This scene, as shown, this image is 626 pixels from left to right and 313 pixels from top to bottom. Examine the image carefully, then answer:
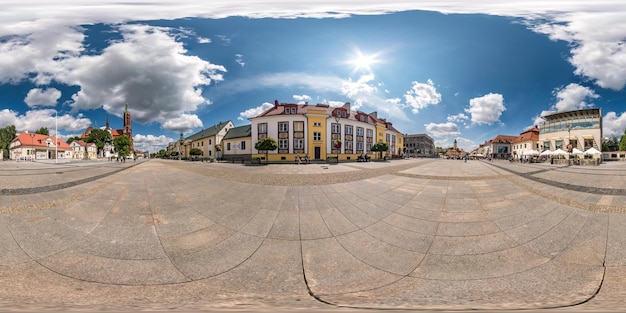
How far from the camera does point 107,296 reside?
3.04 m

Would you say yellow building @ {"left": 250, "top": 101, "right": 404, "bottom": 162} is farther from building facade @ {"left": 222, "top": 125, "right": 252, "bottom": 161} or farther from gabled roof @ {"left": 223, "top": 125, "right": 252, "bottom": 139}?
gabled roof @ {"left": 223, "top": 125, "right": 252, "bottom": 139}

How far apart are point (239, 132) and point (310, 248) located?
38.6 metres

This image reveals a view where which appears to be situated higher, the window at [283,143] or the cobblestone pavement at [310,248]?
the window at [283,143]

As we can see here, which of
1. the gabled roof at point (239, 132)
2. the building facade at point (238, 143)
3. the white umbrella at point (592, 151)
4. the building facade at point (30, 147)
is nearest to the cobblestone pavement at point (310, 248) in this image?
the building facade at point (30, 147)

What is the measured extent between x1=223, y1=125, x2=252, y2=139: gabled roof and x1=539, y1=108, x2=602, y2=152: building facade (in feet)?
112

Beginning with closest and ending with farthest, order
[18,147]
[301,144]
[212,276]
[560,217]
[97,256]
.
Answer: [212,276], [97,256], [560,217], [18,147], [301,144]

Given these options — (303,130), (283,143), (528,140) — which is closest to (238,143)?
(283,143)

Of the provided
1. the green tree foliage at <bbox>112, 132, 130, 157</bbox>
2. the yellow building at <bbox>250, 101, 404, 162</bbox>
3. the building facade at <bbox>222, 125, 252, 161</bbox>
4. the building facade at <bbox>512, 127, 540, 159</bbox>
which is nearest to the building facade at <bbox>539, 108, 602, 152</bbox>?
the building facade at <bbox>512, 127, 540, 159</bbox>

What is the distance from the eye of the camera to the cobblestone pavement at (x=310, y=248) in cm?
306

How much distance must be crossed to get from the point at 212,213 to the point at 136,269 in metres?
1.71

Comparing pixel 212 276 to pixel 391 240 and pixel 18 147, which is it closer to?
pixel 391 240

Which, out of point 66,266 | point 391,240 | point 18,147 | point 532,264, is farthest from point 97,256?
point 18,147

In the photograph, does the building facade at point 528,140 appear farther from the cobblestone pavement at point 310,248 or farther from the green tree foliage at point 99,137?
the green tree foliage at point 99,137

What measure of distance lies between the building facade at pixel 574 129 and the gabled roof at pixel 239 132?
34.2 m
